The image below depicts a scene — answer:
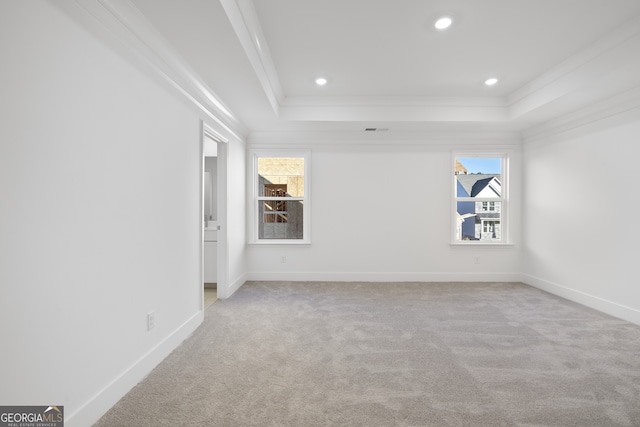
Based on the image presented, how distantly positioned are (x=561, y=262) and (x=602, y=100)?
212 cm

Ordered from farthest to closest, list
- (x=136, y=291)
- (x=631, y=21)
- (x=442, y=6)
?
(x=631, y=21) → (x=442, y=6) → (x=136, y=291)

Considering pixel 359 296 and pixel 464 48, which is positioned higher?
pixel 464 48

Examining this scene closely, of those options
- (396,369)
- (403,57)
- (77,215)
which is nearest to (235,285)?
(396,369)

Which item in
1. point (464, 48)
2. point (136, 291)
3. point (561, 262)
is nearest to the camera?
point (136, 291)

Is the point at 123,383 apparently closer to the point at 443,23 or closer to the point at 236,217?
the point at 236,217

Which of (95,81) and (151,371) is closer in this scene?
Result: (95,81)

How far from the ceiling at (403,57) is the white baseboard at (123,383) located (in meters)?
2.29

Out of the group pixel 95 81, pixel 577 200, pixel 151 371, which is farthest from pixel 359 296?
pixel 95 81

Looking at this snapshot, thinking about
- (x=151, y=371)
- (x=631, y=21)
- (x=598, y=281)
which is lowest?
(x=151, y=371)

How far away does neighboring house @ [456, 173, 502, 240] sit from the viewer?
5.29 metres

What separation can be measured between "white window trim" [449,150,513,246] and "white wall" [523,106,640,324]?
0.96ft

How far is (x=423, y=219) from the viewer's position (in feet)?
16.9

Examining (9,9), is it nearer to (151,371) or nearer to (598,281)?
(151,371)

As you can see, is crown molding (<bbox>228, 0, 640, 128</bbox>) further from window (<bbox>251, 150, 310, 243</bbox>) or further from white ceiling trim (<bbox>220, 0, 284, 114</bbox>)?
window (<bbox>251, 150, 310, 243</bbox>)
